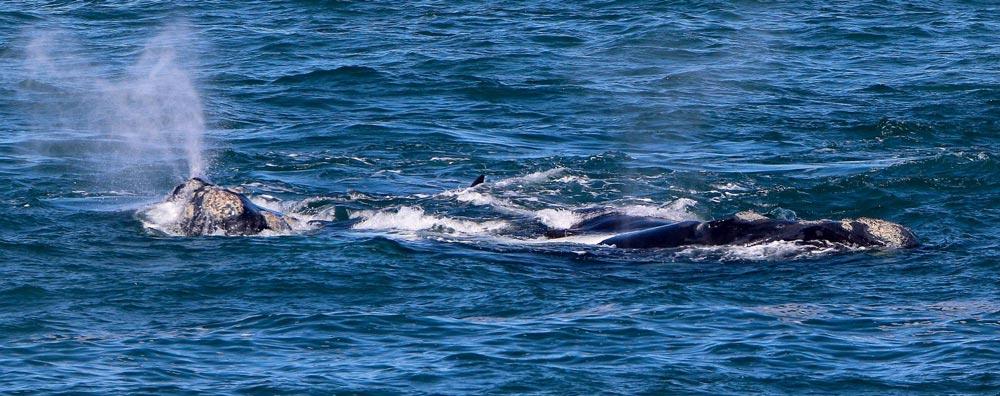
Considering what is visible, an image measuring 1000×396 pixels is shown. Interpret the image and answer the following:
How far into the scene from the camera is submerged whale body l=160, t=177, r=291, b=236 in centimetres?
2042

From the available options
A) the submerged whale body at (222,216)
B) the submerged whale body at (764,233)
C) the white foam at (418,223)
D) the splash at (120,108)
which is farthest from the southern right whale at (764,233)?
the splash at (120,108)

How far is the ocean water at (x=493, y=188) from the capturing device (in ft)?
48.6

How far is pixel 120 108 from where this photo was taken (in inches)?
1225

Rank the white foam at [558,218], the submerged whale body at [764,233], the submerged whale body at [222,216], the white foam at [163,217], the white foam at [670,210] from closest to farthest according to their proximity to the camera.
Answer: the submerged whale body at [764,233]
the submerged whale body at [222,216]
the white foam at [163,217]
the white foam at [558,218]
the white foam at [670,210]

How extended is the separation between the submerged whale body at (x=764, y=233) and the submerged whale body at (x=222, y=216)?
4306 millimetres

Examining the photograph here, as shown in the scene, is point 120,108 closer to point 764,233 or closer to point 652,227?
point 652,227

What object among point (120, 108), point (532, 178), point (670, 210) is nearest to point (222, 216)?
point (532, 178)

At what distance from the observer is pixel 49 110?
3055 centimetres

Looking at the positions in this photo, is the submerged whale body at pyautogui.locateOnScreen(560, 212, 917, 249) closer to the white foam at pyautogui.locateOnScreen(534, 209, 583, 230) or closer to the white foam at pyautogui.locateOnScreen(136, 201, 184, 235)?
the white foam at pyautogui.locateOnScreen(534, 209, 583, 230)

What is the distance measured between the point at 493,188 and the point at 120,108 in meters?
10.5

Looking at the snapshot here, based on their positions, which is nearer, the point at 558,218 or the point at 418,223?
the point at 418,223

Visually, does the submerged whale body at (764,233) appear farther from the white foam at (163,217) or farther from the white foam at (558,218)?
the white foam at (163,217)

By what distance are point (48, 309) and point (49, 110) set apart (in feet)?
48.6

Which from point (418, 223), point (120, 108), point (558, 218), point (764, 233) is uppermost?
point (764, 233)
